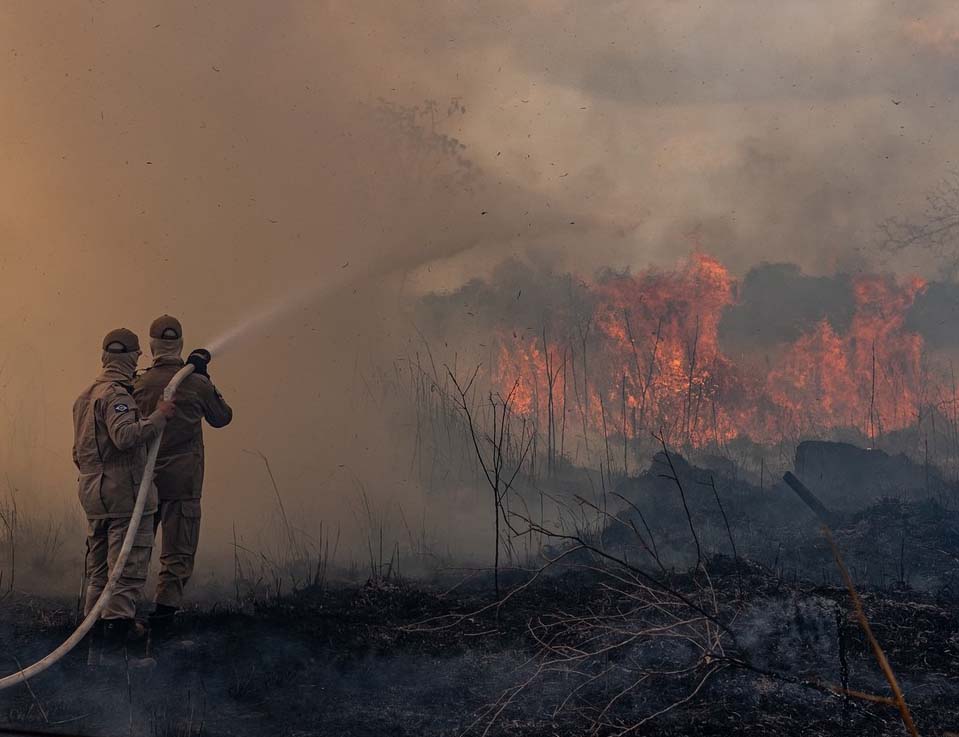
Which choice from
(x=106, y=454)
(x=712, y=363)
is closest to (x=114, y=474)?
(x=106, y=454)

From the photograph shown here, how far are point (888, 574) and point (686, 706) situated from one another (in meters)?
3.96

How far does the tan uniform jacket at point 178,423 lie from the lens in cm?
723

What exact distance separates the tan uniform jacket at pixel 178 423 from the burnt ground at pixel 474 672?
3.51 ft

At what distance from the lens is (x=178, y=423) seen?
7262 mm

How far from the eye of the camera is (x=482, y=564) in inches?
387

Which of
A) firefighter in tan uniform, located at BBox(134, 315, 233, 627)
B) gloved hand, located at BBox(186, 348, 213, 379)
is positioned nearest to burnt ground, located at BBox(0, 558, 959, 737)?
firefighter in tan uniform, located at BBox(134, 315, 233, 627)

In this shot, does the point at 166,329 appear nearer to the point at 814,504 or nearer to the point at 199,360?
the point at 199,360

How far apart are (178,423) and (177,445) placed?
0.58 feet

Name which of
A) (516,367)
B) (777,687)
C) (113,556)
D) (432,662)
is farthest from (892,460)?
(113,556)

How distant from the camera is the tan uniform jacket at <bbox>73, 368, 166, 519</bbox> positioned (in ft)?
21.5

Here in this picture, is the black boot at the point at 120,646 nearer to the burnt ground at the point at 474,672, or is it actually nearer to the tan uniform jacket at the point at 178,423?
the burnt ground at the point at 474,672

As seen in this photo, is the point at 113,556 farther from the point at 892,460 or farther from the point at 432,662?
the point at 892,460

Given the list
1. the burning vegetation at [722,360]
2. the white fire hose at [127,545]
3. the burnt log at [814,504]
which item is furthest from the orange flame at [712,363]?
the white fire hose at [127,545]

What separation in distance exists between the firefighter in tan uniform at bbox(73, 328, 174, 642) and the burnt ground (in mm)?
470
